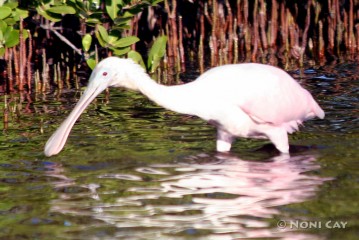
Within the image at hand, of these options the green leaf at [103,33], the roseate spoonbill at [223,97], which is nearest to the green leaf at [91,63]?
the green leaf at [103,33]

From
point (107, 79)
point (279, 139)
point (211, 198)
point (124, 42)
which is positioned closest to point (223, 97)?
point (279, 139)

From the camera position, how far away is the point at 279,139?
19.6 feet

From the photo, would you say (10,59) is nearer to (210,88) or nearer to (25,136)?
(25,136)

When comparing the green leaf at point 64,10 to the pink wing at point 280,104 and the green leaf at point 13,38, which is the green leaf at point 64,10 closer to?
the green leaf at point 13,38

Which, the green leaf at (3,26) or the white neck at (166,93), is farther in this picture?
the green leaf at (3,26)

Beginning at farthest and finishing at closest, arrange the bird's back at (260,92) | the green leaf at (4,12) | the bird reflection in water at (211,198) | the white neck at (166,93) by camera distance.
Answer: the green leaf at (4,12)
the bird's back at (260,92)
the white neck at (166,93)
the bird reflection in water at (211,198)

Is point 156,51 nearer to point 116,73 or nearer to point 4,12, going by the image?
point 4,12

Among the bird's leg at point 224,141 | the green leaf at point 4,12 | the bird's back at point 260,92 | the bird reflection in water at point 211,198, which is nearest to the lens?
the bird reflection in water at point 211,198

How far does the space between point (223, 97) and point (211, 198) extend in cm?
92

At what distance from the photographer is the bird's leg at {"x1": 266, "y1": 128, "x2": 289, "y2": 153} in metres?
5.95

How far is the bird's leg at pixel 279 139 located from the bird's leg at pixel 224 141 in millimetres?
248

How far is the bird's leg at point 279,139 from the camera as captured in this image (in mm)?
5953

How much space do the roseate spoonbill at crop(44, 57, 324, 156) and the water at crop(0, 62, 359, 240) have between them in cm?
16

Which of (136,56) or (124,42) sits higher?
(124,42)
